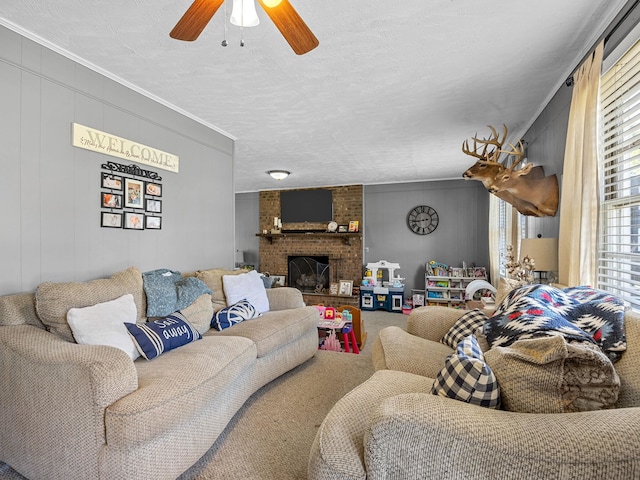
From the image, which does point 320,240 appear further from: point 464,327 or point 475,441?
point 475,441

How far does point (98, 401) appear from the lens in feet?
4.56

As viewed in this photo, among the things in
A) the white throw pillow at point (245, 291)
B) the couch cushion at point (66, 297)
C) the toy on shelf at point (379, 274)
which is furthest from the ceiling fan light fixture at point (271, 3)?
the toy on shelf at point (379, 274)

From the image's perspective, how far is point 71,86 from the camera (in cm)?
234

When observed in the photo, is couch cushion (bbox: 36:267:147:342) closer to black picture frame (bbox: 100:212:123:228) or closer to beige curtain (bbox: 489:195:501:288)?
black picture frame (bbox: 100:212:123:228)

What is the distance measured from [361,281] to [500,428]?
5.98 meters

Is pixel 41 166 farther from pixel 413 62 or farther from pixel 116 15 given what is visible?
pixel 413 62

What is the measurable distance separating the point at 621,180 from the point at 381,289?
4.78 meters

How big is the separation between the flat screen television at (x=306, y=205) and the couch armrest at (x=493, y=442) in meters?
6.25

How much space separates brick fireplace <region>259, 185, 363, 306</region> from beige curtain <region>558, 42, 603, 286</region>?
4712 millimetres

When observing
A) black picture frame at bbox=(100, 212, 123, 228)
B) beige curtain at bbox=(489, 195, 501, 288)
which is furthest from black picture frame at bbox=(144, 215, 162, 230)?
beige curtain at bbox=(489, 195, 501, 288)

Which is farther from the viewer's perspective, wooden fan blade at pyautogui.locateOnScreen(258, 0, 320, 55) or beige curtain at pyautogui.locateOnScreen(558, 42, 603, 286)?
beige curtain at pyautogui.locateOnScreen(558, 42, 603, 286)

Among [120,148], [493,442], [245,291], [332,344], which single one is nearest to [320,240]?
[332,344]

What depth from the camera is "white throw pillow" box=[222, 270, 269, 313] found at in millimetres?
3131

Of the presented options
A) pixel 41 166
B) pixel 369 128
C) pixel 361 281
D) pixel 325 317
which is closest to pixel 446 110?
pixel 369 128
